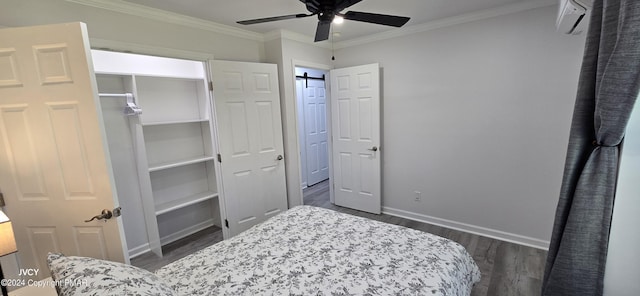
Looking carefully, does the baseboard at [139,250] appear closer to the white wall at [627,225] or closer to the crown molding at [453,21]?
the crown molding at [453,21]

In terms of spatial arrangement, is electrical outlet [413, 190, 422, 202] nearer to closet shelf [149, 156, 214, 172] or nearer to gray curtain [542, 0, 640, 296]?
gray curtain [542, 0, 640, 296]

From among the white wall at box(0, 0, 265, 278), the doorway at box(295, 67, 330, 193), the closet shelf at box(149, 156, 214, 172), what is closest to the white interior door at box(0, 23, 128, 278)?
the white wall at box(0, 0, 265, 278)

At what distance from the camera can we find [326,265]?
4.80ft

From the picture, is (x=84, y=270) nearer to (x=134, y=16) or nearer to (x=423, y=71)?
(x=134, y=16)

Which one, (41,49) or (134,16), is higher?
(134,16)

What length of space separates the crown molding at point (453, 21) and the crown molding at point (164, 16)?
4.48ft

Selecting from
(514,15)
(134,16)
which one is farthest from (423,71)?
(134,16)

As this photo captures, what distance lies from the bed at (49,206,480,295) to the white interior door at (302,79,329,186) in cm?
306

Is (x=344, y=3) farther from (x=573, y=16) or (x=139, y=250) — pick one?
(x=139, y=250)

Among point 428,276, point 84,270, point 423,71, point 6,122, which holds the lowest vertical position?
point 428,276

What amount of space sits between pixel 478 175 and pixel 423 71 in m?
1.30

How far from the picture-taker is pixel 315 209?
2.26 m

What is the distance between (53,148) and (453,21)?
348 cm

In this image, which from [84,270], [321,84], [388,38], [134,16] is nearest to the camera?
[84,270]
